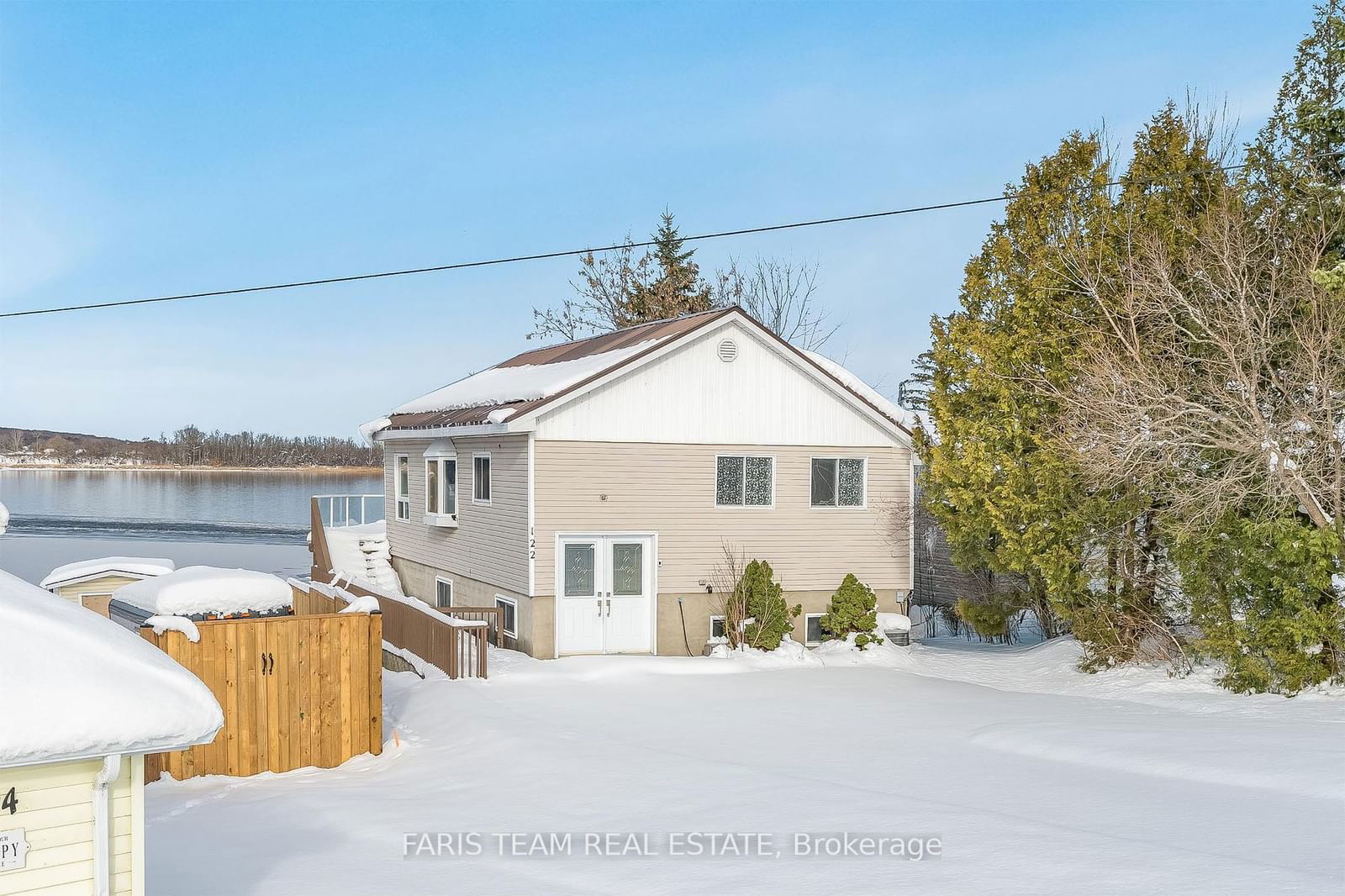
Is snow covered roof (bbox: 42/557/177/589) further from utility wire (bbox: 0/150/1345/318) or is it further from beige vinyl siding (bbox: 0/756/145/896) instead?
beige vinyl siding (bbox: 0/756/145/896)

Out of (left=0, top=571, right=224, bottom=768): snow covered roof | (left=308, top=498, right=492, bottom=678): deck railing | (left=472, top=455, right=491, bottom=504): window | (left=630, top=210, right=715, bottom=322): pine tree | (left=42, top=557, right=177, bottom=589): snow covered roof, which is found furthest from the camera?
(left=630, top=210, right=715, bottom=322): pine tree

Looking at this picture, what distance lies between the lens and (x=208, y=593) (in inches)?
538

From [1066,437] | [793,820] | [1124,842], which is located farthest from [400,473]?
[1124,842]

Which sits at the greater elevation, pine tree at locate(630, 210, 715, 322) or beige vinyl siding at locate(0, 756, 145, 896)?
pine tree at locate(630, 210, 715, 322)

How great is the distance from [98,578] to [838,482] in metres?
13.4

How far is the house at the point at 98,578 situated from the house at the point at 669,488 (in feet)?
18.1

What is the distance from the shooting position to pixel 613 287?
4428 centimetres

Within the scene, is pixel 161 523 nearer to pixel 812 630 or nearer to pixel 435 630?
pixel 812 630

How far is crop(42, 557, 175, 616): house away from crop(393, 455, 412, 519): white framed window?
18.1ft

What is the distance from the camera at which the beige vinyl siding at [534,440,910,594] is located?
60.3ft

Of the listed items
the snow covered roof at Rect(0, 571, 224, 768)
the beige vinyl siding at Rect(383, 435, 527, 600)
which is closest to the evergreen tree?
the beige vinyl siding at Rect(383, 435, 527, 600)

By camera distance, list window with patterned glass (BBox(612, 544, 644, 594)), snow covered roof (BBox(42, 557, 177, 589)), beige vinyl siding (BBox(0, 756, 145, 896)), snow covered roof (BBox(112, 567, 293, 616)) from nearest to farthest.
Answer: beige vinyl siding (BBox(0, 756, 145, 896)) → snow covered roof (BBox(112, 567, 293, 616)) → window with patterned glass (BBox(612, 544, 644, 594)) → snow covered roof (BBox(42, 557, 177, 589))

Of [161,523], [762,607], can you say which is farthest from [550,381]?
[161,523]

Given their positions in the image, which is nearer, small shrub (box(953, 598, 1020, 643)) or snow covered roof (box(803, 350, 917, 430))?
small shrub (box(953, 598, 1020, 643))
